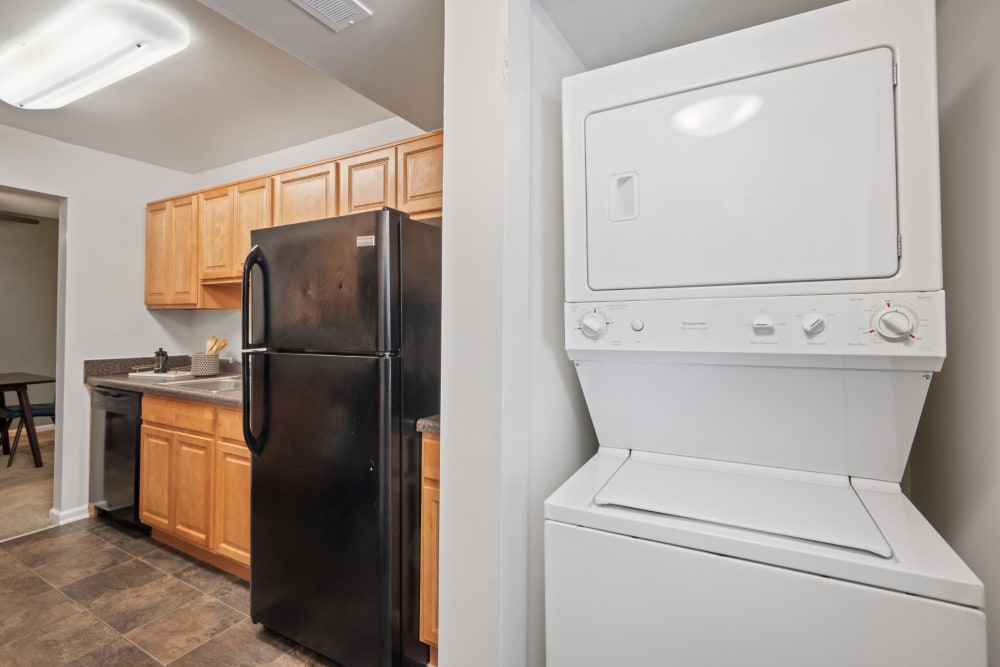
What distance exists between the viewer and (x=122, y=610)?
212 cm

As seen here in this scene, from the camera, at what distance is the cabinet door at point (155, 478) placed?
2.66 metres

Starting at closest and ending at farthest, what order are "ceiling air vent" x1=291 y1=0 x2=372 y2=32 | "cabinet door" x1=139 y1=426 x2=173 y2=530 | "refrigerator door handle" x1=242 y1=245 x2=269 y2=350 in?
"ceiling air vent" x1=291 y1=0 x2=372 y2=32 < "refrigerator door handle" x1=242 y1=245 x2=269 y2=350 < "cabinet door" x1=139 y1=426 x2=173 y2=530

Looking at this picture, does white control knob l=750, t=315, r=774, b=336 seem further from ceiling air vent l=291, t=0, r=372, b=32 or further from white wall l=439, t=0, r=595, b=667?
ceiling air vent l=291, t=0, r=372, b=32

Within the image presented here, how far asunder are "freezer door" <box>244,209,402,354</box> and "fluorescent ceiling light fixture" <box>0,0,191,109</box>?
873mm

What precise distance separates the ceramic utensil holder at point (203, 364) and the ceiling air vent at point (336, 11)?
99.3 inches

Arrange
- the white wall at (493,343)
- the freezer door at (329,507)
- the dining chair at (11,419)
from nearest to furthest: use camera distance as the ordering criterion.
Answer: the white wall at (493,343)
the freezer door at (329,507)
the dining chair at (11,419)

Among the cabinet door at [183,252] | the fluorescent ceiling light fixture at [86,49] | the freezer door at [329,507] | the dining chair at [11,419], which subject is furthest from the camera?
the dining chair at [11,419]

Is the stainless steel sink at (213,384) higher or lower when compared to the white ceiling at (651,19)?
lower

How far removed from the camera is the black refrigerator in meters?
1.63

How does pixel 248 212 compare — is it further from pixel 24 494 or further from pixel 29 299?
pixel 29 299

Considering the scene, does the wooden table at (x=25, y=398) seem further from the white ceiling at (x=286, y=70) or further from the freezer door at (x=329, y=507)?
the freezer door at (x=329, y=507)

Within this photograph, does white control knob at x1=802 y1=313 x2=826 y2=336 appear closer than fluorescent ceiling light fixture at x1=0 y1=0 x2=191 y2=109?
Yes

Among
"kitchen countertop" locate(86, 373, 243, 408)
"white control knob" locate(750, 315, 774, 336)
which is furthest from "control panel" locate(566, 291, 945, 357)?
"kitchen countertop" locate(86, 373, 243, 408)

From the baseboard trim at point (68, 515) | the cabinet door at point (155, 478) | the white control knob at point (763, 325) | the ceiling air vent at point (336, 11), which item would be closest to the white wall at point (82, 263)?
the baseboard trim at point (68, 515)
